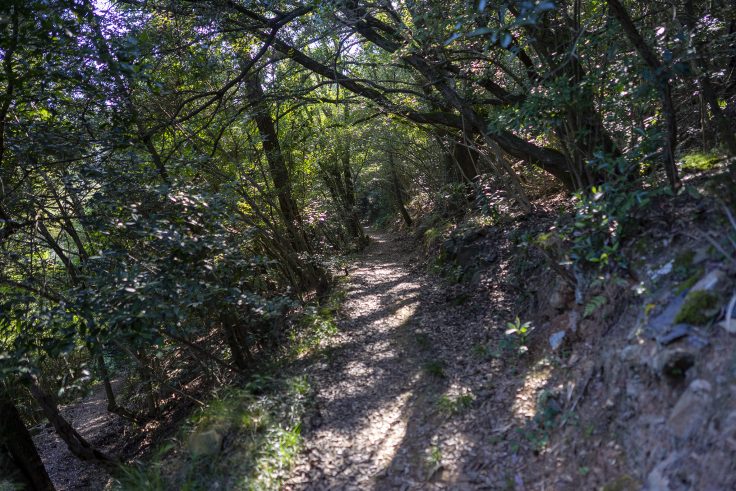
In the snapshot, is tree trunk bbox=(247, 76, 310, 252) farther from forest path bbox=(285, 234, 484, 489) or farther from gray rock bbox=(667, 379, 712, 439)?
gray rock bbox=(667, 379, 712, 439)

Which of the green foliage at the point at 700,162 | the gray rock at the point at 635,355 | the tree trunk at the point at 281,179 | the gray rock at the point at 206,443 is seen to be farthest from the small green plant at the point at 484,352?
the tree trunk at the point at 281,179

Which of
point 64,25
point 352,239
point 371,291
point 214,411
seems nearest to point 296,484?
point 214,411

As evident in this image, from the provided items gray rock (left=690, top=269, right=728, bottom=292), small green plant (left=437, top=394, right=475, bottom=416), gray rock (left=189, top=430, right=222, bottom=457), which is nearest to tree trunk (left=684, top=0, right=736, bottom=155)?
gray rock (left=690, top=269, right=728, bottom=292)

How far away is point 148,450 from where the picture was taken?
6.94 meters

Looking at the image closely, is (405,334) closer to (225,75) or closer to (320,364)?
(320,364)

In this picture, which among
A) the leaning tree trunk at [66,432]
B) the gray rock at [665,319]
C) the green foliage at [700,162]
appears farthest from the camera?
the leaning tree trunk at [66,432]

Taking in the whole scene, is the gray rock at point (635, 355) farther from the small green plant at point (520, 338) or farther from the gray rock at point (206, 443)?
the gray rock at point (206, 443)

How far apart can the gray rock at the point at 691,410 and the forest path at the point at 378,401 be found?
1.84 m

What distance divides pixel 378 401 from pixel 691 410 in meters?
3.21

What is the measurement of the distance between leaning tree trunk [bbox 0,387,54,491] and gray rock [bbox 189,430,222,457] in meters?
2.75

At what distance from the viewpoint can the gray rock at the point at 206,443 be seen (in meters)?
4.54

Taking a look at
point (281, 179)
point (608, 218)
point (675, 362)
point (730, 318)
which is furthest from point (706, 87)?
point (281, 179)

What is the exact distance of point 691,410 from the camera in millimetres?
2707

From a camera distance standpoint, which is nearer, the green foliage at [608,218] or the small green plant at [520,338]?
the green foliage at [608,218]
